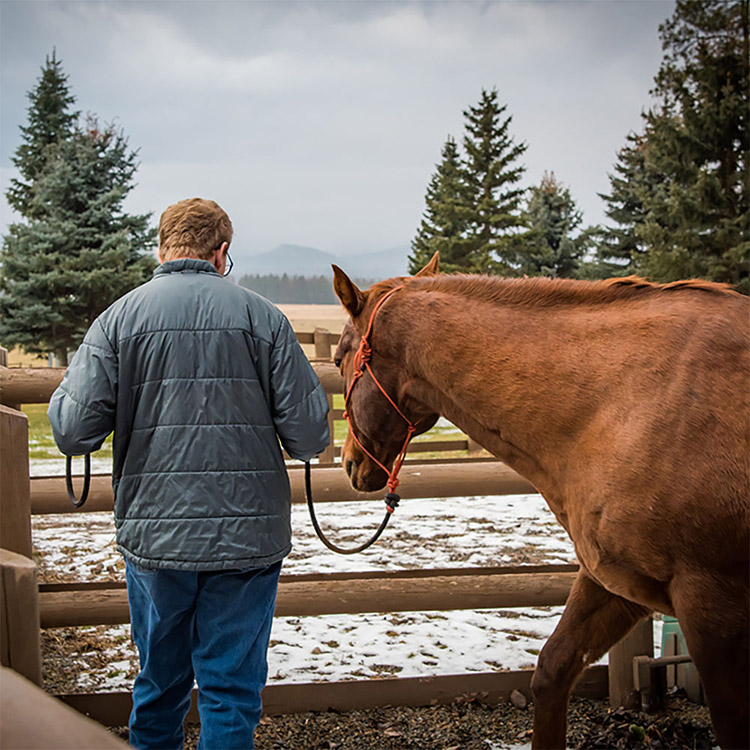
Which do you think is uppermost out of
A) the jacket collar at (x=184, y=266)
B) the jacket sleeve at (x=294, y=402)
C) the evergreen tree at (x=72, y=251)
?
the evergreen tree at (x=72, y=251)

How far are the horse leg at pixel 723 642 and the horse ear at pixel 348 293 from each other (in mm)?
1452

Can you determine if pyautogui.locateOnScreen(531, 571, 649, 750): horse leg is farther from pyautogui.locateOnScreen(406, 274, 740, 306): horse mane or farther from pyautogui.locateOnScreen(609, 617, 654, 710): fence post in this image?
pyautogui.locateOnScreen(406, 274, 740, 306): horse mane

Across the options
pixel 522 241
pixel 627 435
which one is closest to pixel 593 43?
pixel 627 435

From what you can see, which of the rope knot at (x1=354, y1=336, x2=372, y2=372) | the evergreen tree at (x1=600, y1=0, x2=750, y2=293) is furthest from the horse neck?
the evergreen tree at (x1=600, y1=0, x2=750, y2=293)

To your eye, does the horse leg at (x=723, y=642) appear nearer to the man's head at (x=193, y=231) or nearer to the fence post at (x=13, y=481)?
the man's head at (x=193, y=231)

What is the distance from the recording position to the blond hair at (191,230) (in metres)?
2.29

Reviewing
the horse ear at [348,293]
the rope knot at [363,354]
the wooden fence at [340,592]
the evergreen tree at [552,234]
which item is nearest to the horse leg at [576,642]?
the wooden fence at [340,592]

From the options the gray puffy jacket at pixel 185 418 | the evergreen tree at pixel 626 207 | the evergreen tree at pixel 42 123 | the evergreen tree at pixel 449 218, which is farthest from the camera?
the evergreen tree at pixel 449 218

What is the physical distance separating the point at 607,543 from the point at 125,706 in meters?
2.26

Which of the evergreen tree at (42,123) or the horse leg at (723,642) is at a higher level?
the evergreen tree at (42,123)

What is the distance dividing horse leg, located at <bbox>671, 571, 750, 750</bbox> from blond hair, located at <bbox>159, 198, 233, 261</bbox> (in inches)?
70.6

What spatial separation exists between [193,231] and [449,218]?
27.7 meters

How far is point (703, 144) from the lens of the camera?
18.0 metres

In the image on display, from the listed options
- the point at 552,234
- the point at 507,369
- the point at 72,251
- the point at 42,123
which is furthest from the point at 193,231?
the point at 552,234
